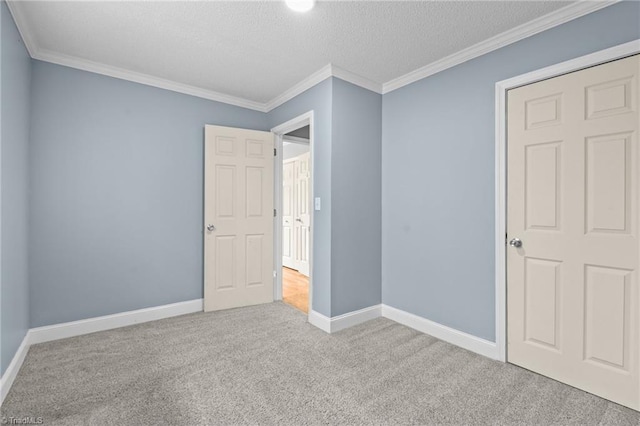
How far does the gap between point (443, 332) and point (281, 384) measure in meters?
1.51

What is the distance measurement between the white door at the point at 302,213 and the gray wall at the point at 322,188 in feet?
7.43

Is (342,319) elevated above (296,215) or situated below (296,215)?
below

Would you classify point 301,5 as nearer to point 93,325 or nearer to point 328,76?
point 328,76

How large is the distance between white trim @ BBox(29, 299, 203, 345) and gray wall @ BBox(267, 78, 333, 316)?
1437 millimetres

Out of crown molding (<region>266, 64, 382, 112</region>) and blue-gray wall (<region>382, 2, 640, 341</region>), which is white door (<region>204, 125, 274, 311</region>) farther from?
blue-gray wall (<region>382, 2, 640, 341</region>)

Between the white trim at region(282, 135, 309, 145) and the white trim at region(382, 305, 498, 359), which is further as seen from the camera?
the white trim at region(282, 135, 309, 145)

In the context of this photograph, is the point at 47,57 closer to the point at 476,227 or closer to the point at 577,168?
the point at 476,227

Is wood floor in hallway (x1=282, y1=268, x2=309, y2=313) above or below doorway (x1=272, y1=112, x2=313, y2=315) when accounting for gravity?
below

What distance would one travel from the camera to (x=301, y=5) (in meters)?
1.99

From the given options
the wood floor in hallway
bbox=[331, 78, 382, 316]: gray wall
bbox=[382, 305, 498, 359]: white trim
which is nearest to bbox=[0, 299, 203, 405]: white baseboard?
the wood floor in hallway

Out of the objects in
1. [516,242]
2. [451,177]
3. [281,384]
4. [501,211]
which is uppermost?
[451,177]

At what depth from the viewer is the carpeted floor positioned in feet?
5.63

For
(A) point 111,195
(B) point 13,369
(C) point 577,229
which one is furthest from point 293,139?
(B) point 13,369

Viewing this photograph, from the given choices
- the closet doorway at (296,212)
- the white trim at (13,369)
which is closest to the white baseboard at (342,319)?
the closet doorway at (296,212)
